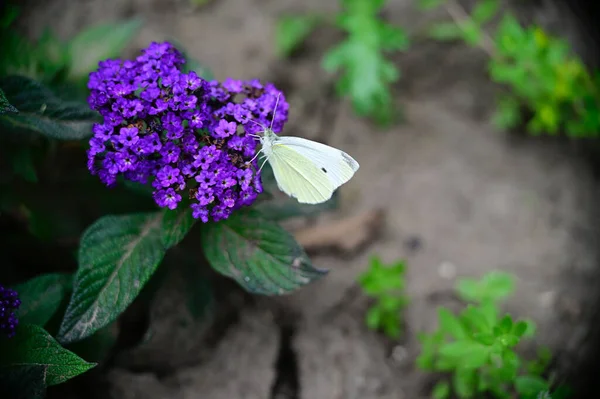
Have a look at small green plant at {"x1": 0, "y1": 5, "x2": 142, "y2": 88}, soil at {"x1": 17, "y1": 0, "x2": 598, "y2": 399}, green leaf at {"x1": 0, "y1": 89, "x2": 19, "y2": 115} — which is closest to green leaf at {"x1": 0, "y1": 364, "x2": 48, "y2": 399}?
soil at {"x1": 17, "y1": 0, "x2": 598, "y2": 399}

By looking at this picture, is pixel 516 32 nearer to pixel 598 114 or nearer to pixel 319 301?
pixel 598 114

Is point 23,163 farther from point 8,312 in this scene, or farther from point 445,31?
point 445,31

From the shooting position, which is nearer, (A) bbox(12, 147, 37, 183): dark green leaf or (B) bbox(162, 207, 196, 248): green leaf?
(B) bbox(162, 207, 196, 248): green leaf

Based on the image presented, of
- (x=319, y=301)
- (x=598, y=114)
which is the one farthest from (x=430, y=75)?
(x=319, y=301)

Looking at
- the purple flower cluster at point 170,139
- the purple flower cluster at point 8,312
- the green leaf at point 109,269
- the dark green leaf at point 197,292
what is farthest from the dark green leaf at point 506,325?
the purple flower cluster at point 8,312

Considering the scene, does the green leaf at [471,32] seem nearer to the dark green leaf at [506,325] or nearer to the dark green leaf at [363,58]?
the dark green leaf at [363,58]

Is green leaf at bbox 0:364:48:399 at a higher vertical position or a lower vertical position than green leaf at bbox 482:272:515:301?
lower

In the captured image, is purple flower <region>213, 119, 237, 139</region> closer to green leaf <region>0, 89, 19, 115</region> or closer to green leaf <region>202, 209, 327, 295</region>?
green leaf <region>202, 209, 327, 295</region>
